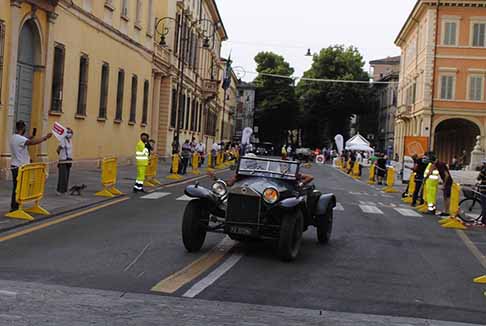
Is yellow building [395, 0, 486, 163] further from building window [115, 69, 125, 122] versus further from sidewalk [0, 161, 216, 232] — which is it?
sidewalk [0, 161, 216, 232]

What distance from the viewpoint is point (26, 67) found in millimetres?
22688

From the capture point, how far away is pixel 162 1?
134ft

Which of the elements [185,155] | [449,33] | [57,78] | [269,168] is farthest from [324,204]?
[449,33]

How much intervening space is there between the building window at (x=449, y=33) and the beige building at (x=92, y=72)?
21.8 meters

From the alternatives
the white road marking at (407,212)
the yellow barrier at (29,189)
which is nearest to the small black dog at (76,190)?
the yellow barrier at (29,189)

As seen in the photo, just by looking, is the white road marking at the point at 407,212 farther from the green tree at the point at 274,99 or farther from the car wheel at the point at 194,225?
the green tree at the point at 274,99

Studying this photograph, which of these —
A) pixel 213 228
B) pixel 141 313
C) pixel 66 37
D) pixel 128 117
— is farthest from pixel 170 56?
pixel 141 313

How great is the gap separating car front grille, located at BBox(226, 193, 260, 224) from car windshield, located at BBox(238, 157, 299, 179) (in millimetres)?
1177

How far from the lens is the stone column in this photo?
20484 millimetres

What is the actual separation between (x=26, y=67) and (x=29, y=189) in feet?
34.6

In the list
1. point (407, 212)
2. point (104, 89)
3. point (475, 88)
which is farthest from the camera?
point (475, 88)

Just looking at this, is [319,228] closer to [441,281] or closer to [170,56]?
[441,281]

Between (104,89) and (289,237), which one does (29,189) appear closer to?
(289,237)

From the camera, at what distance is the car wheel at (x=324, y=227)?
38.8 feet
